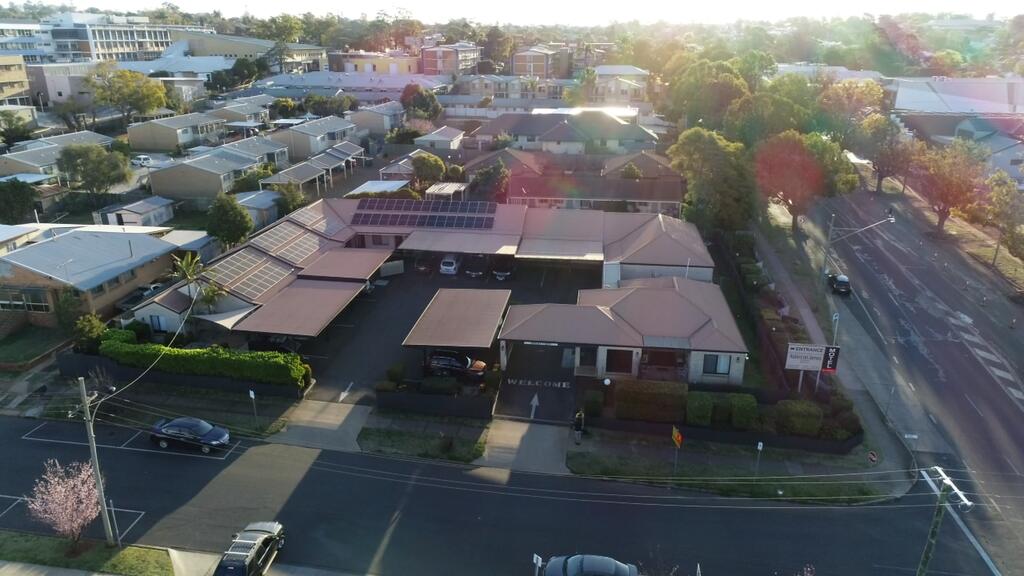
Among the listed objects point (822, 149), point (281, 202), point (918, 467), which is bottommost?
point (918, 467)

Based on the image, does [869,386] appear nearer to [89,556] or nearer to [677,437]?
[677,437]

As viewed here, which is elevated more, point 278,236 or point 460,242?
point 278,236

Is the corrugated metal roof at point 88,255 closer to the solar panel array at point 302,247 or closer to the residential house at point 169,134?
the solar panel array at point 302,247

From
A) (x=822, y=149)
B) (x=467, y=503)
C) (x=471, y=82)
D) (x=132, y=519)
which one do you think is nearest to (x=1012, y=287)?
(x=822, y=149)

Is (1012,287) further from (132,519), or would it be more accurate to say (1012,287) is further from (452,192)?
(132,519)

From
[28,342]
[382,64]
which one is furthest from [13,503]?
[382,64]

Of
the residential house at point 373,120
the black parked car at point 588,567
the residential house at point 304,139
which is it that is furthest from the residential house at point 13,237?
the residential house at point 373,120
